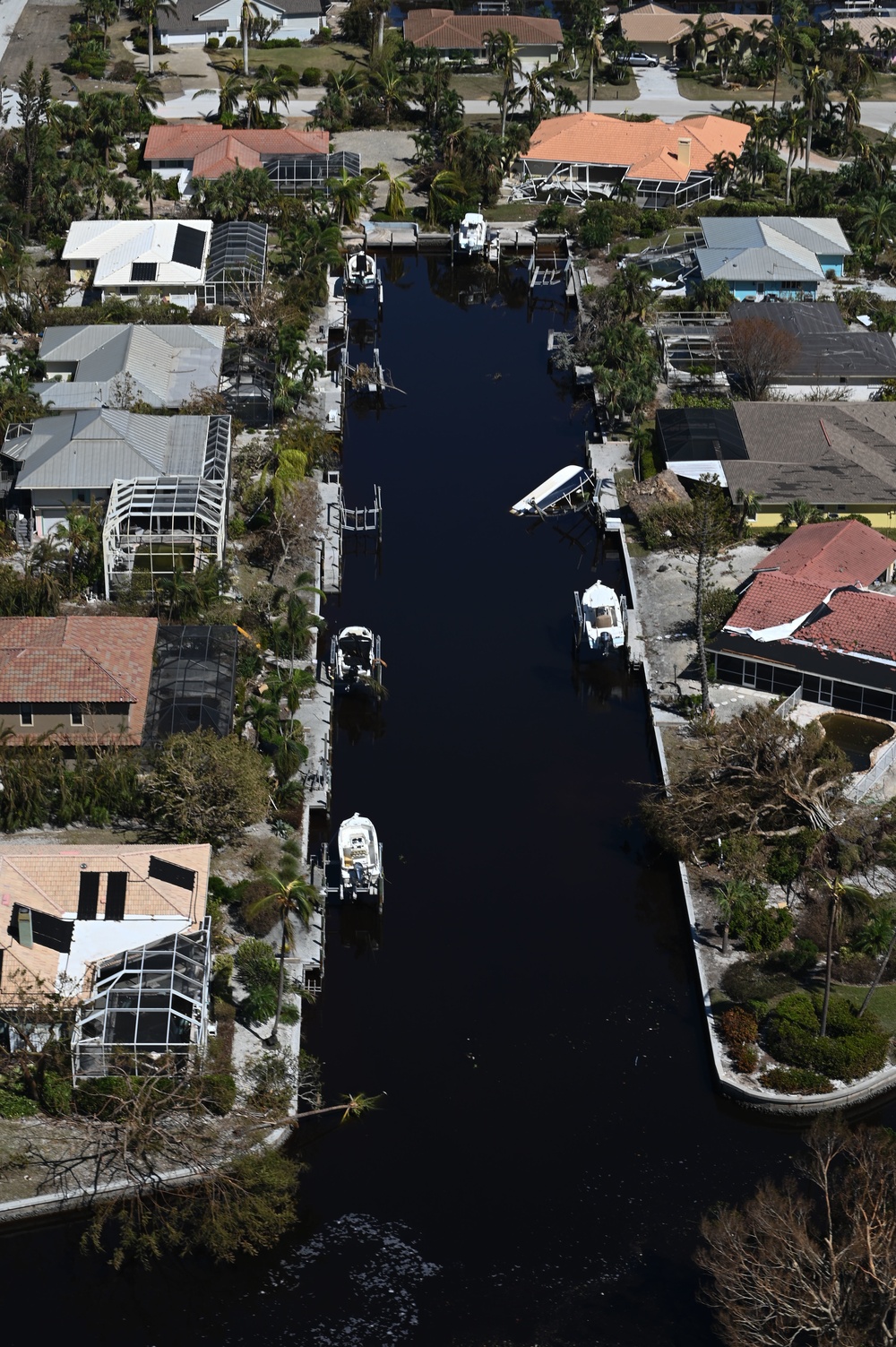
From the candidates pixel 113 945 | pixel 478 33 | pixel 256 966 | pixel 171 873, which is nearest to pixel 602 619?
pixel 171 873

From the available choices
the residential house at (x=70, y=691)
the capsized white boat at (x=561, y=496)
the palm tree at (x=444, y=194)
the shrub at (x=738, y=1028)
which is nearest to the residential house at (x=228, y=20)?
the palm tree at (x=444, y=194)

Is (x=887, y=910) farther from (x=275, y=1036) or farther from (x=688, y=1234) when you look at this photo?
(x=275, y=1036)

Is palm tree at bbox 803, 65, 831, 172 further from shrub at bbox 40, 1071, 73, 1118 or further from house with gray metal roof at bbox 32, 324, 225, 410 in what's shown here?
shrub at bbox 40, 1071, 73, 1118

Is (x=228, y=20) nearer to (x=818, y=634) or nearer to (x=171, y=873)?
(x=818, y=634)

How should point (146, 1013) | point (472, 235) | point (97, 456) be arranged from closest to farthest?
point (146, 1013), point (97, 456), point (472, 235)

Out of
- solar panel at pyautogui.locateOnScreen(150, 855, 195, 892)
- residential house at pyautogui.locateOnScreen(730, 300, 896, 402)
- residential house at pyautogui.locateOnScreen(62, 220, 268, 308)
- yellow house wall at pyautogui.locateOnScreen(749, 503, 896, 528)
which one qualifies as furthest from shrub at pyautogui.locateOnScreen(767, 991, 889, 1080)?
residential house at pyautogui.locateOnScreen(62, 220, 268, 308)

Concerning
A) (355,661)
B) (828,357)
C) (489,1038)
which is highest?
(828,357)
